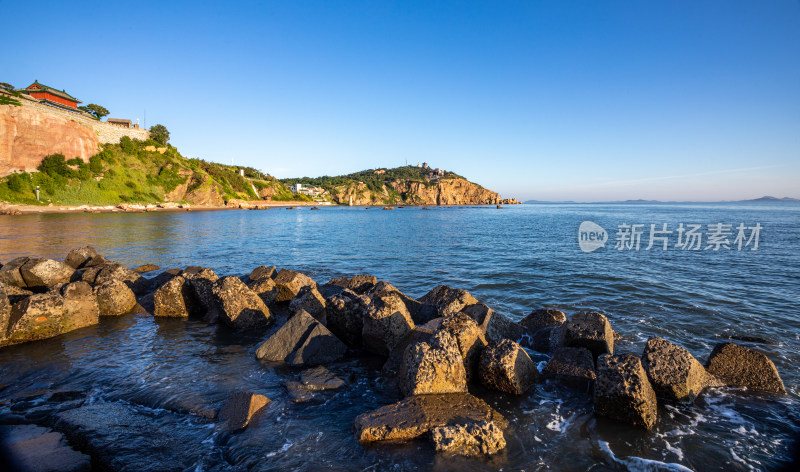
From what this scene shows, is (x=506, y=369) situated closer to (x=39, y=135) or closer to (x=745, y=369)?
(x=745, y=369)

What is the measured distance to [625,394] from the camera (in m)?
5.75

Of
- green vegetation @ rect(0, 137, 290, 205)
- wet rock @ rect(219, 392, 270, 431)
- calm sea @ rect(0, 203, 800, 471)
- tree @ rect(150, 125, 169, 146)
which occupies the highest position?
tree @ rect(150, 125, 169, 146)

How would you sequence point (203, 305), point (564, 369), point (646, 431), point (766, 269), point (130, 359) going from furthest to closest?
point (766, 269), point (203, 305), point (130, 359), point (564, 369), point (646, 431)

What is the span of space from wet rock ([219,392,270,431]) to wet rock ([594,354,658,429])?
592cm

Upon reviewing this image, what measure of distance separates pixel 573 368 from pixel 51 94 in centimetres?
11652

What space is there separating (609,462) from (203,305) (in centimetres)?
1172

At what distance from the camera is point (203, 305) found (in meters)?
11.6

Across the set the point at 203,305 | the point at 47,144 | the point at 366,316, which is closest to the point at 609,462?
the point at 366,316

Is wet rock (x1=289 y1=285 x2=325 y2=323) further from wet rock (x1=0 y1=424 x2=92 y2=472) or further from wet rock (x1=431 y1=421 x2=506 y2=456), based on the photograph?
wet rock (x1=431 y1=421 x2=506 y2=456)

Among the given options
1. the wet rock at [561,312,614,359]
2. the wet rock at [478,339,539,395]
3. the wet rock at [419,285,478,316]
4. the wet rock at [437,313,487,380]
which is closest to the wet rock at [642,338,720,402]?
the wet rock at [561,312,614,359]

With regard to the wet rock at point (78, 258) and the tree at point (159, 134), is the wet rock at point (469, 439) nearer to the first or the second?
the wet rock at point (78, 258)

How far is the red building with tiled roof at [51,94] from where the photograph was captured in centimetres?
7696

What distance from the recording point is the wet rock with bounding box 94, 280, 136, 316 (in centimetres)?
1107

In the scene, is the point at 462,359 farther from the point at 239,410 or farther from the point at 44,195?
the point at 44,195
